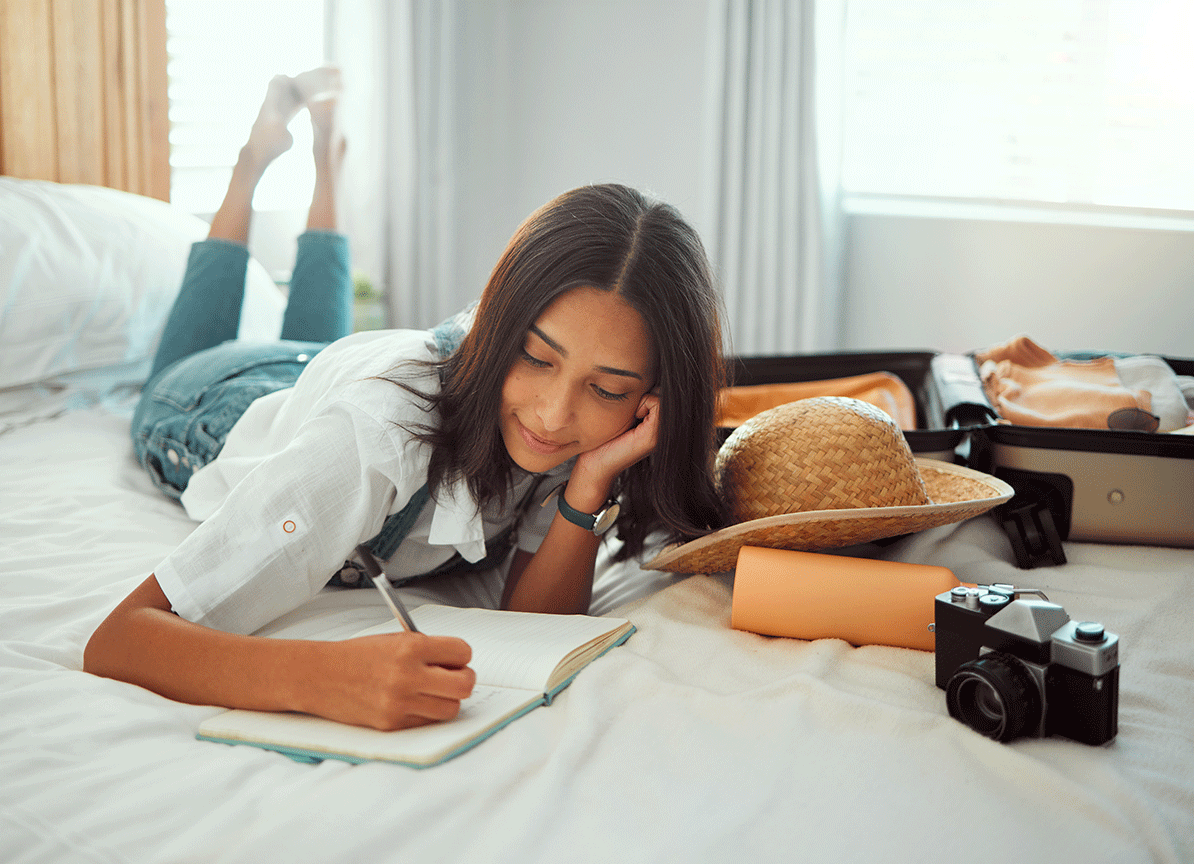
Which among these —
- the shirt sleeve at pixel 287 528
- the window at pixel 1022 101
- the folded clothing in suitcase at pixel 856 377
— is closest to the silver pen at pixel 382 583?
the shirt sleeve at pixel 287 528

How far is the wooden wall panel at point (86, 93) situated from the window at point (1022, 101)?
6.10 feet

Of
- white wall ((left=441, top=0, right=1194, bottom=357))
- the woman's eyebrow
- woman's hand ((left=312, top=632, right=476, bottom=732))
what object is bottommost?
woman's hand ((left=312, top=632, right=476, bottom=732))

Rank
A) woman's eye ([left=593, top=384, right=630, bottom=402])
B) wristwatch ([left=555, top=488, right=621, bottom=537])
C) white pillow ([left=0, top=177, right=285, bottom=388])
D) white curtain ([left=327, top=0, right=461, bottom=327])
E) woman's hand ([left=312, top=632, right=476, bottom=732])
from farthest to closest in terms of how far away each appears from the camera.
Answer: white curtain ([left=327, top=0, right=461, bottom=327]) → white pillow ([left=0, top=177, right=285, bottom=388]) → wristwatch ([left=555, top=488, right=621, bottom=537]) → woman's eye ([left=593, top=384, right=630, bottom=402]) → woman's hand ([left=312, top=632, right=476, bottom=732])

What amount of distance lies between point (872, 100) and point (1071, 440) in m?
1.79

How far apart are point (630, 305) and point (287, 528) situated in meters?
0.40

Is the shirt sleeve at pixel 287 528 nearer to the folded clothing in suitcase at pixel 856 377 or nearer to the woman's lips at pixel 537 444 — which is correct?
the woman's lips at pixel 537 444

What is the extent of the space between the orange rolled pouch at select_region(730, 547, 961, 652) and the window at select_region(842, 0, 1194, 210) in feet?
6.33

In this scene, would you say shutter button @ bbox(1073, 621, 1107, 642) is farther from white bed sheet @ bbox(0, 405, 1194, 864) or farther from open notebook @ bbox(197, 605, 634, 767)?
open notebook @ bbox(197, 605, 634, 767)

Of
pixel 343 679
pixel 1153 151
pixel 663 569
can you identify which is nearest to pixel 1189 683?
pixel 663 569

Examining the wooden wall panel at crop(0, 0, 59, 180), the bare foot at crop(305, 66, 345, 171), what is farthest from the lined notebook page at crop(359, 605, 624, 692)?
the wooden wall panel at crop(0, 0, 59, 180)

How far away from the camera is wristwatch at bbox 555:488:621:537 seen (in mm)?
1043

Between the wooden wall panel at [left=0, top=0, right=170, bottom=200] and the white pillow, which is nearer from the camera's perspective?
the white pillow

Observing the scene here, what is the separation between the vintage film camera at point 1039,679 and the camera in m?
0.65

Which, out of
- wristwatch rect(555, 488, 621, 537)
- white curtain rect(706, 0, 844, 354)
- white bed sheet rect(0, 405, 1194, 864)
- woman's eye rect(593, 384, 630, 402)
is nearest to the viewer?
white bed sheet rect(0, 405, 1194, 864)
